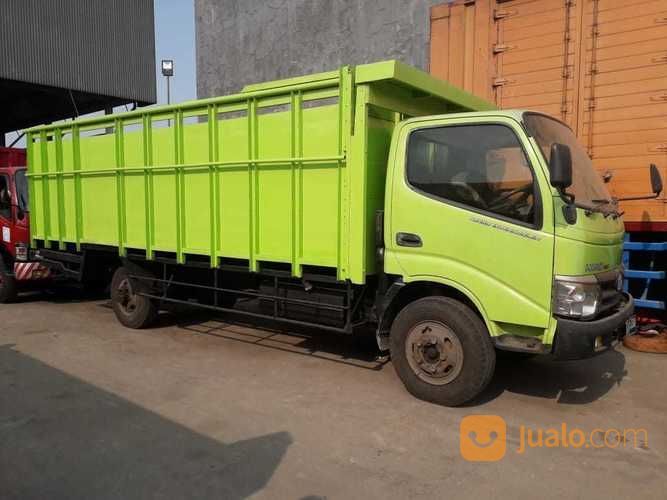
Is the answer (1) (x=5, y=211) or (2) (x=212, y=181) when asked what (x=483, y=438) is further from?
(1) (x=5, y=211)

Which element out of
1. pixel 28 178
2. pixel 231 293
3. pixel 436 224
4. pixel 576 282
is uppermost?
pixel 28 178

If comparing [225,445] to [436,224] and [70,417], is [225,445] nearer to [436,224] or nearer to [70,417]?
[70,417]

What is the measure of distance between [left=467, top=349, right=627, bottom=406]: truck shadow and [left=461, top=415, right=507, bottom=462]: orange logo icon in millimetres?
323

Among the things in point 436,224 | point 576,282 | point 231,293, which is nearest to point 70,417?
point 231,293

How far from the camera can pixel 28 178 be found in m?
8.09

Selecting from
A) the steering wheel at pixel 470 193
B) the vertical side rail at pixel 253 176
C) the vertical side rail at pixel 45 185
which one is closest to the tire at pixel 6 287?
the vertical side rail at pixel 45 185

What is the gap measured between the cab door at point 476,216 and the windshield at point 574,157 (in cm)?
17

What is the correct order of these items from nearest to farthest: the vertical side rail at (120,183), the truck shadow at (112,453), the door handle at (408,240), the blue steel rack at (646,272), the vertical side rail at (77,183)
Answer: the truck shadow at (112,453)
the door handle at (408,240)
the blue steel rack at (646,272)
the vertical side rail at (120,183)
the vertical side rail at (77,183)

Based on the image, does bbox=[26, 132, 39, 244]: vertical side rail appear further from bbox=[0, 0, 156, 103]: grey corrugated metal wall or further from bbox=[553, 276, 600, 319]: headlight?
bbox=[0, 0, 156, 103]: grey corrugated metal wall

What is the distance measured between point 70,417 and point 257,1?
11.3m

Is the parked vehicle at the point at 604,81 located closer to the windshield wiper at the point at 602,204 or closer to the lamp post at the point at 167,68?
the windshield wiper at the point at 602,204

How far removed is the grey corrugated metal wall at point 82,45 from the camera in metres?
15.3

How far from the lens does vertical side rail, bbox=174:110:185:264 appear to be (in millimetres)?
5879

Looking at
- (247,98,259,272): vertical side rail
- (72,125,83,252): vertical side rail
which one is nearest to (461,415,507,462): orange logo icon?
(247,98,259,272): vertical side rail
